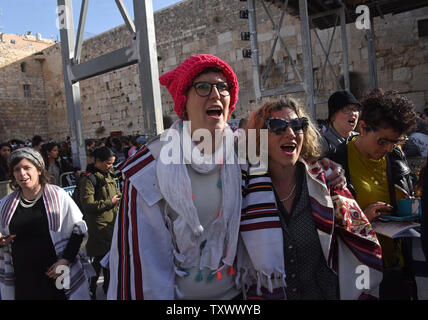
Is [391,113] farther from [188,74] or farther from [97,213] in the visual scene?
[97,213]

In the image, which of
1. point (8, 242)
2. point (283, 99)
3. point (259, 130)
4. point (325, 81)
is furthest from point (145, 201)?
point (325, 81)

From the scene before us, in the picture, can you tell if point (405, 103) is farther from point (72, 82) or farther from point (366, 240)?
point (72, 82)

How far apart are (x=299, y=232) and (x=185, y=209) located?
560mm

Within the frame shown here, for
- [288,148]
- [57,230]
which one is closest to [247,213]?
[288,148]

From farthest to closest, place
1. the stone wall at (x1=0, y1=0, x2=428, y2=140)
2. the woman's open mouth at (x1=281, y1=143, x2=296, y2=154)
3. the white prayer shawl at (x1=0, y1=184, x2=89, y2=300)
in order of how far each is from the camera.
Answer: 1. the stone wall at (x1=0, y1=0, x2=428, y2=140)
2. the white prayer shawl at (x1=0, y1=184, x2=89, y2=300)
3. the woman's open mouth at (x1=281, y1=143, x2=296, y2=154)

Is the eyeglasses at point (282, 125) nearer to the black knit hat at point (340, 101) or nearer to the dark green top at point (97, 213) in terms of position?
the black knit hat at point (340, 101)

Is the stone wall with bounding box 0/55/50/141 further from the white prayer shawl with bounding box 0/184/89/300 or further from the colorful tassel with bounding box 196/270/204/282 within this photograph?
the colorful tassel with bounding box 196/270/204/282

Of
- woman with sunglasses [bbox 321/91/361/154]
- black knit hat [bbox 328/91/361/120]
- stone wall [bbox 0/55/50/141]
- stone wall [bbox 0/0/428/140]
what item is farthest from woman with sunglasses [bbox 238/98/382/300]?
stone wall [bbox 0/55/50/141]

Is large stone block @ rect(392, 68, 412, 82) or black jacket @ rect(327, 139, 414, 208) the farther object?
large stone block @ rect(392, 68, 412, 82)

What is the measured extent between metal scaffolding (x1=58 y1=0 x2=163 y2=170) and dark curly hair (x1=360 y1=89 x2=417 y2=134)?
1.50 meters

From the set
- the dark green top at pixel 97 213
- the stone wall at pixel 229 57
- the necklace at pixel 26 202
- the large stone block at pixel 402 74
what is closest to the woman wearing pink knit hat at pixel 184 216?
the necklace at pixel 26 202

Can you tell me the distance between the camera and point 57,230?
7.84 ft

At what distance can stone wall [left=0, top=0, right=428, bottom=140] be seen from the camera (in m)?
8.44
